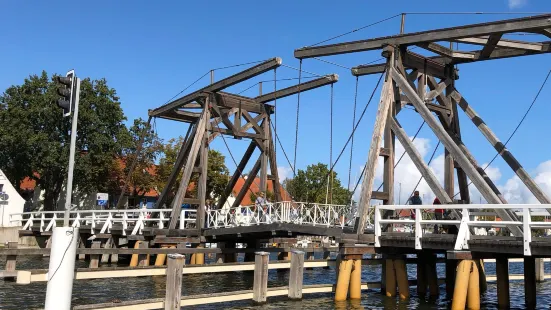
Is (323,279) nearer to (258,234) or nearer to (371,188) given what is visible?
(258,234)

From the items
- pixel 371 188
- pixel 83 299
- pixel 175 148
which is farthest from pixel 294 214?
pixel 175 148

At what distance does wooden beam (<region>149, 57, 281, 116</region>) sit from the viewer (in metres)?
21.3

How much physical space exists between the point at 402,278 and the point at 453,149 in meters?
3.57

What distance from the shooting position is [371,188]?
640 inches

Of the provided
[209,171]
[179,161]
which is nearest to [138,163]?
[209,171]

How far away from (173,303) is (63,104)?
4579mm

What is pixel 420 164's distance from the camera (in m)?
15.7

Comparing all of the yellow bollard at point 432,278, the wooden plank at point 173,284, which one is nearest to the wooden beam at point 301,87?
the yellow bollard at point 432,278

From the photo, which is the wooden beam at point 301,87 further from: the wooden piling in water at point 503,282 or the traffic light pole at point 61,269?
the traffic light pole at point 61,269

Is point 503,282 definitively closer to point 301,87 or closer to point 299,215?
point 299,215

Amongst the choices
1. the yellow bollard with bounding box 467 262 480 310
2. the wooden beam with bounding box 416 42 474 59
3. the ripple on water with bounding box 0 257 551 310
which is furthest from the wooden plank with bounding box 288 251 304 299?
the wooden beam with bounding box 416 42 474 59

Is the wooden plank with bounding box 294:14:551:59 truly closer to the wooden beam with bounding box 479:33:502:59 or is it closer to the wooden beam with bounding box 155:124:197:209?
the wooden beam with bounding box 479:33:502:59

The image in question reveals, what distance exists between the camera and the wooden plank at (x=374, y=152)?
16.2 m

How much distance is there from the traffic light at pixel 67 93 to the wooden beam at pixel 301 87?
13.5m
